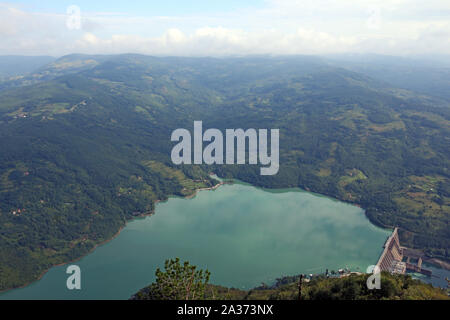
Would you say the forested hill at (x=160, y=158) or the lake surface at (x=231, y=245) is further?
the forested hill at (x=160, y=158)

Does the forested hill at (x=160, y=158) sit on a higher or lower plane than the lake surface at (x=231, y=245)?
higher

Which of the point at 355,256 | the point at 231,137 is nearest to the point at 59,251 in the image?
the point at 355,256

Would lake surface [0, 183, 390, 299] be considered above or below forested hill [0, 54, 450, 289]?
below

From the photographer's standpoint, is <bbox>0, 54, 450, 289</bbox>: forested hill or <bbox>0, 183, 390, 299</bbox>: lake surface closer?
<bbox>0, 183, 390, 299</bbox>: lake surface
